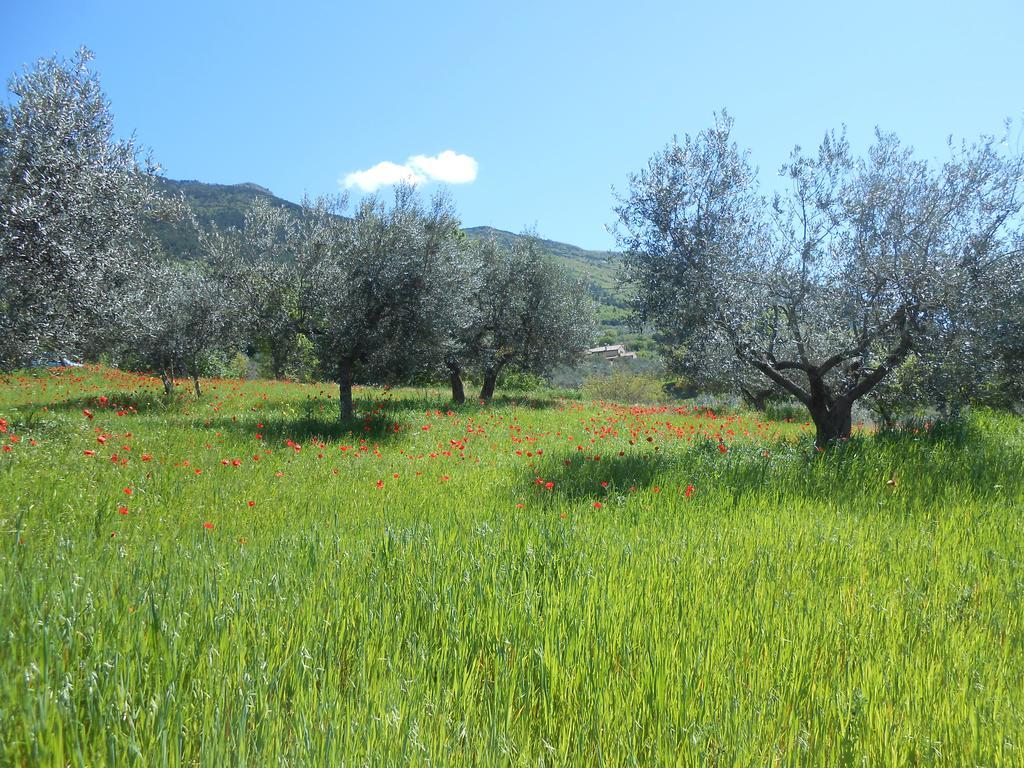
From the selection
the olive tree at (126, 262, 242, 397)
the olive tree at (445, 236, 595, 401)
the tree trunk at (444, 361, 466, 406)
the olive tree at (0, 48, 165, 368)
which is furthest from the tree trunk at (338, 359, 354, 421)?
the olive tree at (445, 236, 595, 401)

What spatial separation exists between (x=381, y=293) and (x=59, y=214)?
633 centimetres

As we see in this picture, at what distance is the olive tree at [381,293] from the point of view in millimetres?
13523

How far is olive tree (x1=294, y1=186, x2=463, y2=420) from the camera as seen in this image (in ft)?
44.4

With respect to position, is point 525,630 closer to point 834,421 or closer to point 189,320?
point 834,421

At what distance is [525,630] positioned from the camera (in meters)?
2.74

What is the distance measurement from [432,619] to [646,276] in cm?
892

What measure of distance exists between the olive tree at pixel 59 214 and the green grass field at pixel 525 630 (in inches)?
195

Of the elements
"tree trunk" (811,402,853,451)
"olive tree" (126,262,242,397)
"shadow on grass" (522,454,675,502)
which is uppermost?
"olive tree" (126,262,242,397)

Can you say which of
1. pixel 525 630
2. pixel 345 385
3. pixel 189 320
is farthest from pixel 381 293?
pixel 525 630

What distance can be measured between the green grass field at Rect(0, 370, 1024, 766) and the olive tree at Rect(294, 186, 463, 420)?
26.1 ft

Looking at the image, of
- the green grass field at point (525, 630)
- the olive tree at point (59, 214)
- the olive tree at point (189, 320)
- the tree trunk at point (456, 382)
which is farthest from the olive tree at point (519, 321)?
the green grass field at point (525, 630)

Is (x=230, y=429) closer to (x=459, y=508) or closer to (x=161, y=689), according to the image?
(x=459, y=508)

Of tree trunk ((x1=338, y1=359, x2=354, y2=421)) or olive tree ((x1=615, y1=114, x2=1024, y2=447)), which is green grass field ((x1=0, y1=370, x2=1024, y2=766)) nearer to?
olive tree ((x1=615, y1=114, x2=1024, y2=447))

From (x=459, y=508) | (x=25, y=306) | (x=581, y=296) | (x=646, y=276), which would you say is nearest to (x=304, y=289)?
(x=25, y=306)
